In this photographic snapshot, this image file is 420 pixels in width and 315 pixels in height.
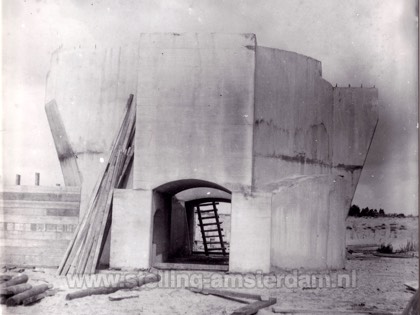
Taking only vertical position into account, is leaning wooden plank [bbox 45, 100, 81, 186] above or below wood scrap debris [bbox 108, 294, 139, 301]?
A: above

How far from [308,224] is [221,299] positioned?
400 centimetres

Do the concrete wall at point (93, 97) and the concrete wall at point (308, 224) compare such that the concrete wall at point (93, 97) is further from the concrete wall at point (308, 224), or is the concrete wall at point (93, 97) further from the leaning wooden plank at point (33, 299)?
the leaning wooden plank at point (33, 299)

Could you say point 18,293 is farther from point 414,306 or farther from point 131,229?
point 414,306

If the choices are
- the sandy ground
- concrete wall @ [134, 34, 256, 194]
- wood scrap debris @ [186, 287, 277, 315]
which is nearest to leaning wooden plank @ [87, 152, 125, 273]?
the sandy ground

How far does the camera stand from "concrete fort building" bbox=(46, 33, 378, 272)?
12023 millimetres

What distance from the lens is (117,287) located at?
373 inches

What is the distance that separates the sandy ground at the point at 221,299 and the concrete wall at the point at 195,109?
2.30 m

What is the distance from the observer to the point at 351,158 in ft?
53.0

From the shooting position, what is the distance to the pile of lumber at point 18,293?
7922 millimetres

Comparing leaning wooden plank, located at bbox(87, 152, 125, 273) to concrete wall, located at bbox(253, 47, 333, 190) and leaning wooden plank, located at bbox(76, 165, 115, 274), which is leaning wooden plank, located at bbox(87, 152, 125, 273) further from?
concrete wall, located at bbox(253, 47, 333, 190)

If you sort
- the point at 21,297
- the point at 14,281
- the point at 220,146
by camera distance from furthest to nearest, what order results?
the point at 220,146, the point at 14,281, the point at 21,297

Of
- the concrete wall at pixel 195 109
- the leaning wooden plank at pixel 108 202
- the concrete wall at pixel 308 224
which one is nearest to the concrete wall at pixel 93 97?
the leaning wooden plank at pixel 108 202

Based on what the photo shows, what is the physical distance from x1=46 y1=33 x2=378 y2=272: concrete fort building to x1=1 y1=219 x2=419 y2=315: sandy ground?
31.9 inches

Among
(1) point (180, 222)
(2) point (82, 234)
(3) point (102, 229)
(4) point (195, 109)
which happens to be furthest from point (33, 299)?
(1) point (180, 222)
